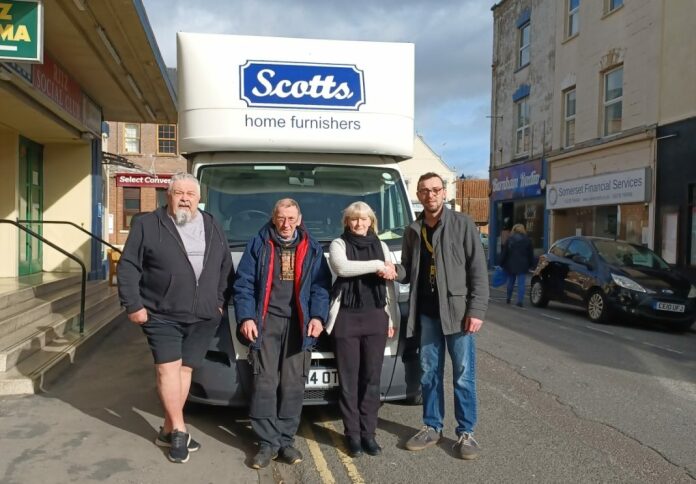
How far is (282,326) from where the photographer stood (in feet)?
13.9

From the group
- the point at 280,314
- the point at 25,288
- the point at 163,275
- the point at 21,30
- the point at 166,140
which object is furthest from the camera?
the point at 166,140

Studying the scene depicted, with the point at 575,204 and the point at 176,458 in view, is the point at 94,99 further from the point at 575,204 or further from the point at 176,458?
the point at 575,204

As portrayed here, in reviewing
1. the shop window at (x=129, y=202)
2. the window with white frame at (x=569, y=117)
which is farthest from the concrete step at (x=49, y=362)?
the shop window at (x=129, y=202)

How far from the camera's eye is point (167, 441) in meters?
4.47

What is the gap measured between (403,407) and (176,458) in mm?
2115

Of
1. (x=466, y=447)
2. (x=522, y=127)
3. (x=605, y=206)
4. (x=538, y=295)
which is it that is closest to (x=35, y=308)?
(x=466, y=447)

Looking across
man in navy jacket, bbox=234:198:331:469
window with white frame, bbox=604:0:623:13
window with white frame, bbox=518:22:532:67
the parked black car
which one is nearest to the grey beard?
man in navy jacket, bbox=234:198:331:469

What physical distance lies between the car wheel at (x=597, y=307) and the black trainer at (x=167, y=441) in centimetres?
846

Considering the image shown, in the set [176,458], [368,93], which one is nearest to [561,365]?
[368,93]

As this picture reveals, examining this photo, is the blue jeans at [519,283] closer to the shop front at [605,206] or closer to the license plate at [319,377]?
the shop front at [605,206]

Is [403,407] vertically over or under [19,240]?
under

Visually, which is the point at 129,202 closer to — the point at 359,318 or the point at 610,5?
the point at 610,5

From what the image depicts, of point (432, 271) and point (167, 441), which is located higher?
point (432, 271)

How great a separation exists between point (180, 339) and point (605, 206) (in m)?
17.2
